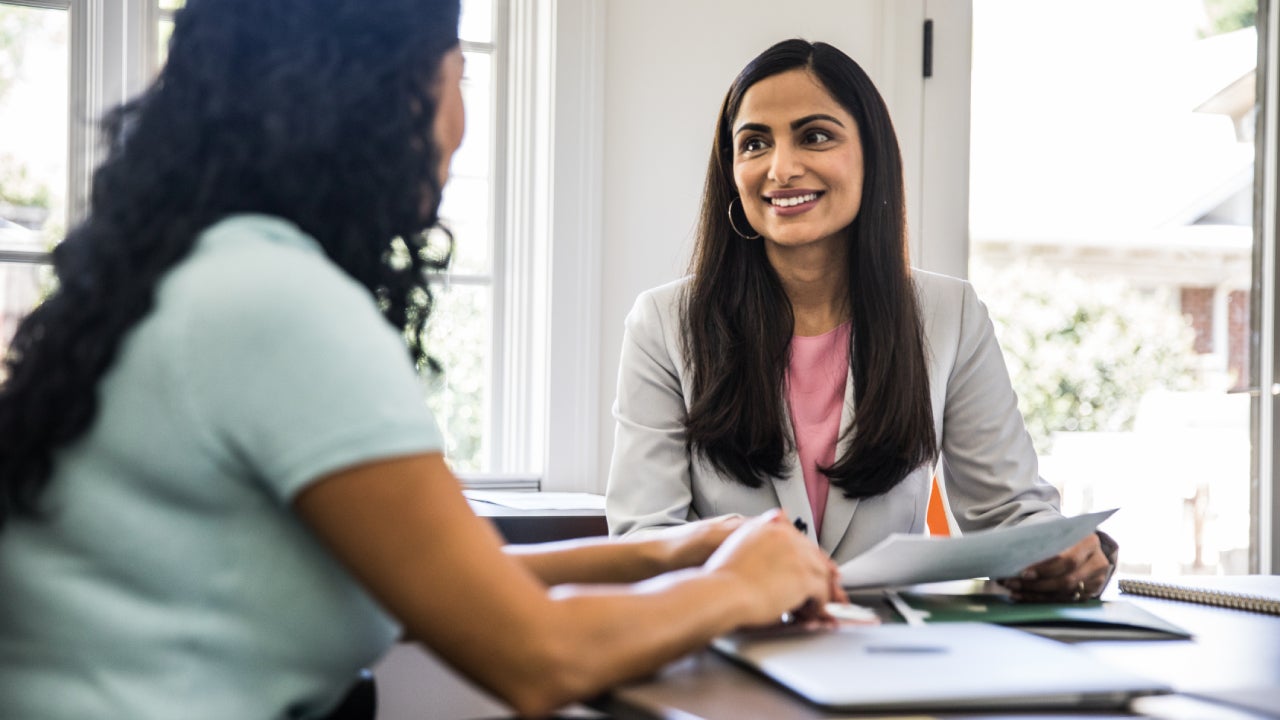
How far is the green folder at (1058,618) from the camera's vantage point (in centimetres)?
105

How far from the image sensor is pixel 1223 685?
875mm

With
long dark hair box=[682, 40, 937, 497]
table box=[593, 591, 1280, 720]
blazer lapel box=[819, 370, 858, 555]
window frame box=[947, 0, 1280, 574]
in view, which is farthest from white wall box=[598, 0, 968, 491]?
table box=[593, 591, 1280, 720]

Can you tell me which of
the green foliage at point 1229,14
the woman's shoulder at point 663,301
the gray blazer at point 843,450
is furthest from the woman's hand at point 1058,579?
the green foliage at point 1229,14

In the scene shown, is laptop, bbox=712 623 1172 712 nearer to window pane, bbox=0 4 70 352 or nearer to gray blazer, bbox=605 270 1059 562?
gray blazer, bbox=605 270 1059 562

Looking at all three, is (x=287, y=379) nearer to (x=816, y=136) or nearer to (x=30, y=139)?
(x=816, y=136)

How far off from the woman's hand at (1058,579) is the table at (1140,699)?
140 mm

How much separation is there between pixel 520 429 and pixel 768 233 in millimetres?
1193

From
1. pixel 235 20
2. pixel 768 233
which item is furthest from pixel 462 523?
pixel 768 233

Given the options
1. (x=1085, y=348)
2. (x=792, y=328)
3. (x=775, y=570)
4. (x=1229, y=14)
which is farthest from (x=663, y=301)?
(x=1229, y=14)

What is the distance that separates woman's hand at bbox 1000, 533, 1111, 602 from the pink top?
1.26 ft

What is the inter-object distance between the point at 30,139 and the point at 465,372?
106cm

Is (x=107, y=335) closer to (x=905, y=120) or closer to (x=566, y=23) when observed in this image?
(x=566, y=23)

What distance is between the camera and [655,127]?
8.95 ft

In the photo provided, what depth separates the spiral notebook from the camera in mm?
1255
